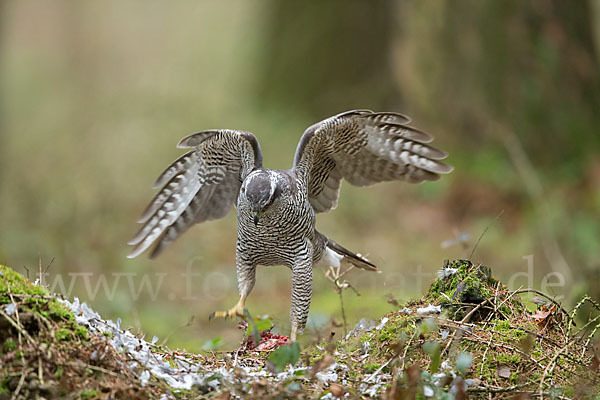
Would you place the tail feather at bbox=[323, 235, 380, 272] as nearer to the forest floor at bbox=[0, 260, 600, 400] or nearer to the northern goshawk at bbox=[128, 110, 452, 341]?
the northern goshawk at bbox=[128, 110, 452, 341]

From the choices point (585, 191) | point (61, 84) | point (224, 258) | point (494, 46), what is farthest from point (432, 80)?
point (61, 84)

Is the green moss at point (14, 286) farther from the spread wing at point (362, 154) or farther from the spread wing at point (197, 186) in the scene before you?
the spread wing at point (362, 154)

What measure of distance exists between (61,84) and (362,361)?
16406 mm

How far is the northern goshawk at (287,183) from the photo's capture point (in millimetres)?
4570

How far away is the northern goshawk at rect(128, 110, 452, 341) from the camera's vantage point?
4570 millimetres

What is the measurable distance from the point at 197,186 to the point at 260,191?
110 cm

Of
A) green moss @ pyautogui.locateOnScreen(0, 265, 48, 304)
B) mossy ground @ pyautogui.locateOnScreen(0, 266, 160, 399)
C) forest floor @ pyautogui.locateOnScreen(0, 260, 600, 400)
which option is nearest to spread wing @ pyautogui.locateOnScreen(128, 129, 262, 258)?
forest floor @ pyautogui.locateOnScreen(0, 260, 600, 400)

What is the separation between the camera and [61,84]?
57.0 feet

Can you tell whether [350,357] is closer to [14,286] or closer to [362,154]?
[14,286]

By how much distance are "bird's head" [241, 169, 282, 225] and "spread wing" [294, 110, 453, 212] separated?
1.67ft

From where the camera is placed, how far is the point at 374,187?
37.0ft

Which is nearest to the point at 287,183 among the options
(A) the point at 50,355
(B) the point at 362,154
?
(B) the point at 362,154

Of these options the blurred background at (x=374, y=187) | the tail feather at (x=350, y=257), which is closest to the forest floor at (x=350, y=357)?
the tail feather at (x=350, y=257)

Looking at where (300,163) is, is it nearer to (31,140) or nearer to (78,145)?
(78,145)
